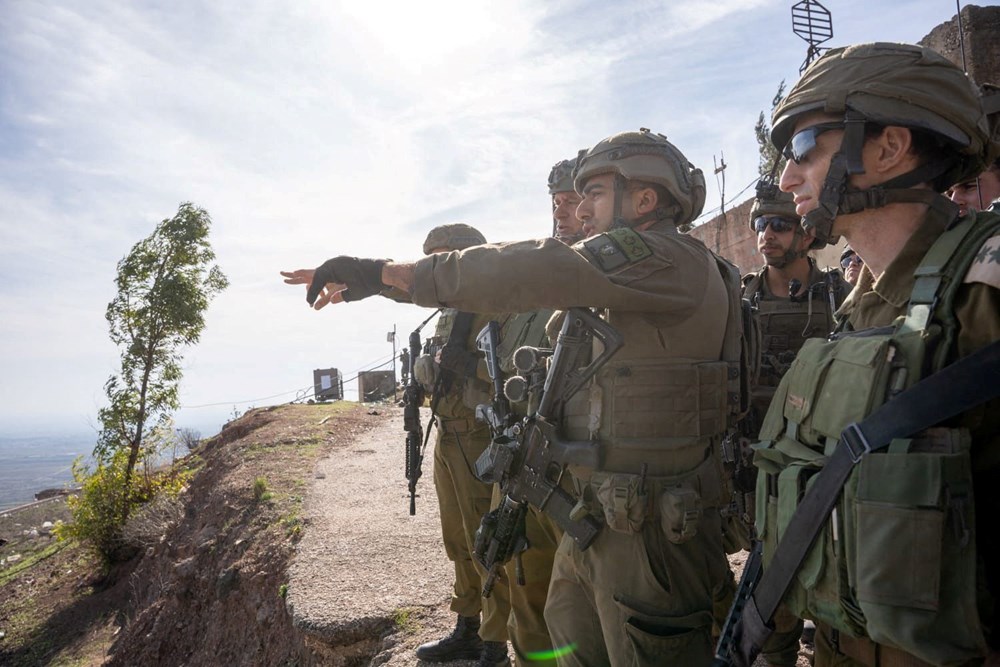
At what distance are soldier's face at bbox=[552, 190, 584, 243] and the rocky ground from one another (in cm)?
263

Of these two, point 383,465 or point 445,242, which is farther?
point 383,465

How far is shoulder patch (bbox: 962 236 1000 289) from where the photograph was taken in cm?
116

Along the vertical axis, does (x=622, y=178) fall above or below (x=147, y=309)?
below

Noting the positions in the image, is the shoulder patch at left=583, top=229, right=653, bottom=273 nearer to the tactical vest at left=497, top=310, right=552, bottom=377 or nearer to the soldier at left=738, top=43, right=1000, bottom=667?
the soldier at left=738, top=43, right=1000, bottom=667

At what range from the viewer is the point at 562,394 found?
2.26 meters

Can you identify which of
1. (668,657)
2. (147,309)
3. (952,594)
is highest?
(147,309)

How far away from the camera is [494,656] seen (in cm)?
339

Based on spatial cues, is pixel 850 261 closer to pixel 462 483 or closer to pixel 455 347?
pixel 455 347

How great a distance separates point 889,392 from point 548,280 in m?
0.95

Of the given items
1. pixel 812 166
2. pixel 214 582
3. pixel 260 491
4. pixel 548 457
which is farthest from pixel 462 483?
pixel 260 491

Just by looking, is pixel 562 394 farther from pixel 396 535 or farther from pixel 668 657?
pixel 396 535

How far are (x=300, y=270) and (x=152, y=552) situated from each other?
11.1 metres

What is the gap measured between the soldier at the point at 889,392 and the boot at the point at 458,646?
8.06ft

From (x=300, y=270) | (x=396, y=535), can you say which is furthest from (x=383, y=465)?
(x=300, y=270)
